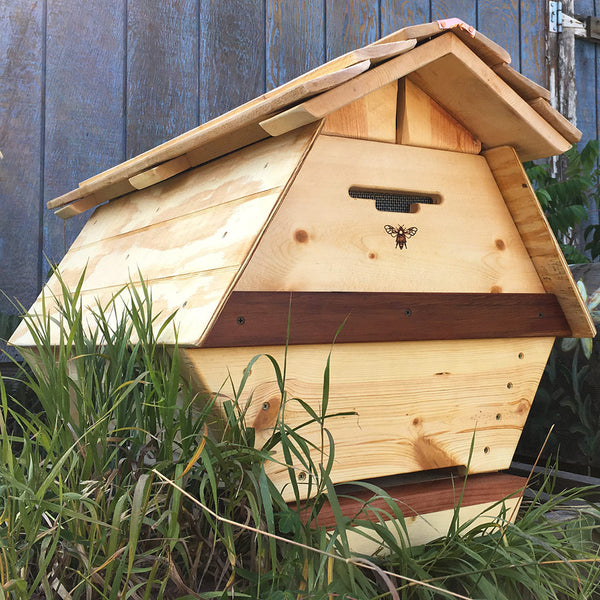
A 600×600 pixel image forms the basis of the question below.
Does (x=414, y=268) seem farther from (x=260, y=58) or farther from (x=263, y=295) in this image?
(x=260, y=58)

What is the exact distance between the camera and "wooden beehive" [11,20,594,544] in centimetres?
115

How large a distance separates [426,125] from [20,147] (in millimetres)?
1540

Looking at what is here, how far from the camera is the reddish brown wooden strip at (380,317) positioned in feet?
3.65

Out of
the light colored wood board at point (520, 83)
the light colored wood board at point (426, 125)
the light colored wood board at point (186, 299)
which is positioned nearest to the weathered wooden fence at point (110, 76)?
the light colored wood board at point (186, 299)

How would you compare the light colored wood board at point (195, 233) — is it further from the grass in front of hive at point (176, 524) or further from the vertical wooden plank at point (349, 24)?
the vertical wooden plank at point (349, 24)

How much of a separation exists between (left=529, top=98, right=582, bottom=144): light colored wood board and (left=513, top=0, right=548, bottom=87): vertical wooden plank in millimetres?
2048

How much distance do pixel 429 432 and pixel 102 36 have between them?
1906mm

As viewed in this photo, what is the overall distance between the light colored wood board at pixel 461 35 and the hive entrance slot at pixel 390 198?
0.90 ft

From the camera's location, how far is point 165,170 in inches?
62.9

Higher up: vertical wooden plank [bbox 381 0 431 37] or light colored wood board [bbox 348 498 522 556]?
vertical wooden plank [bbox 381 0 431 37]

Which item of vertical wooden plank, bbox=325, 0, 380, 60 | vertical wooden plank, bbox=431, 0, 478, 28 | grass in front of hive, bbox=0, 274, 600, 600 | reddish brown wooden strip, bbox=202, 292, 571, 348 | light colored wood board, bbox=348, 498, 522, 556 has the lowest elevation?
light colored wood board, bbox=348, 498, 522, 556

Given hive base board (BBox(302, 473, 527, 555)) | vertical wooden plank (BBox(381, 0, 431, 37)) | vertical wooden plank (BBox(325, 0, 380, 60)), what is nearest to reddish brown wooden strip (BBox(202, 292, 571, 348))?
hive base board (BBox(302, 473, 527, 555))

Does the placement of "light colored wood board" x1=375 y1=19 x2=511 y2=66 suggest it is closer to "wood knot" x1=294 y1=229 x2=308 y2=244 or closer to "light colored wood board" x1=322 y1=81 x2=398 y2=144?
"light colored wood board" x1=322 y1=81 x2=398 y2=144

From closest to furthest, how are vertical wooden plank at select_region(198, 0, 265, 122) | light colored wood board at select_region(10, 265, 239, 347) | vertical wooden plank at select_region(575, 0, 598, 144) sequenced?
light colored wood board at select_region(10, 265, 239, 347)
vertical wooden plank at select_region(198, 0, 265, 122)
vertical wooden plank at select_region(575, 0, 598, 144)
